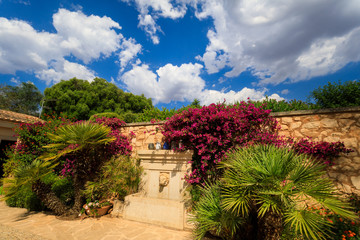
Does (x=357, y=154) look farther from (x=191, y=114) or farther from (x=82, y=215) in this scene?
(x=82, y=215)

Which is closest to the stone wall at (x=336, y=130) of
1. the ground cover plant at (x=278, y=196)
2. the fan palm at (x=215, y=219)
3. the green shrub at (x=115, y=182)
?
the ground cover plant at (x=278, y=196)

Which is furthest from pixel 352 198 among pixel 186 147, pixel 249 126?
pixel 186 147

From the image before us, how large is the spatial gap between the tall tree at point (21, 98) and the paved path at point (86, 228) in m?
27.7

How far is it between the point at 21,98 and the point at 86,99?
51.4ft

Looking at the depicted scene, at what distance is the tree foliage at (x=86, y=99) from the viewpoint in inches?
691

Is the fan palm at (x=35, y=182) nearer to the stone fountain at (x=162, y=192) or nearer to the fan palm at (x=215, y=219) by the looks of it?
the stone fountain at (x=162, y=192)

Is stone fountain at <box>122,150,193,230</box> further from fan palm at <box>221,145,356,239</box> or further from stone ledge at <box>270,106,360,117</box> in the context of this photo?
stone ledge at <box>270,106,360,117</box>

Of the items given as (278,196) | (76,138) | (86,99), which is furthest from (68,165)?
(86,99)

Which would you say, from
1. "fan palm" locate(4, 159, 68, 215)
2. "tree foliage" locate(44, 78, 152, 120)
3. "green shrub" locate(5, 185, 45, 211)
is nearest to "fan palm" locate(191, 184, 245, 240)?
"fan palm" locate(4, 159, 68, 215)

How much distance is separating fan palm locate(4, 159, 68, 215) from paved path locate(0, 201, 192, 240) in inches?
15.1

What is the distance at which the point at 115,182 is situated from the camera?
4730 mm

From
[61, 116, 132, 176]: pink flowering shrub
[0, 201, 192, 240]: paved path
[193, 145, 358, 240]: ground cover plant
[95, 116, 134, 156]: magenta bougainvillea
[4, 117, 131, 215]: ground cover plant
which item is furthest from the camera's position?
Result: [95, 116, 134, 156]: magenta bougainvillea

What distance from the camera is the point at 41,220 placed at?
4.24 m

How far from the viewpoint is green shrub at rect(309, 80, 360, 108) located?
5.08 metres
